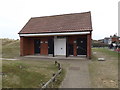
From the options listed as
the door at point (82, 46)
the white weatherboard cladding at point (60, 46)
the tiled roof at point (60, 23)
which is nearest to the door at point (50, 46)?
the white weatherboard cladding at point (60, 46)

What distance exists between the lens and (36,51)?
21.6 meters

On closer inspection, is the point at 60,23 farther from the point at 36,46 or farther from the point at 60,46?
the point at 36,46

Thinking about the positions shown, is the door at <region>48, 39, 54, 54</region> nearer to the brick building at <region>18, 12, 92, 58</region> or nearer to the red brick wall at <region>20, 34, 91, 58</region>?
the brick building at <region>18, 12, 92, 58</region>

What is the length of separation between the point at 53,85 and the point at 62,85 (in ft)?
1.41

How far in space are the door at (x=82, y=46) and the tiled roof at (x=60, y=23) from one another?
1.82m

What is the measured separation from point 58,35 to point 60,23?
273 centimetres

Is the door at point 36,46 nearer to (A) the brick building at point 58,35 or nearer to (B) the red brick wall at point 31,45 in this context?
(A) the brick building at point 58,35

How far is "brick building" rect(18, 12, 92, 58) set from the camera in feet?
59.9

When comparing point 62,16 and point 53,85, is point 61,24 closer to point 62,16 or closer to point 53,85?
point 62,16

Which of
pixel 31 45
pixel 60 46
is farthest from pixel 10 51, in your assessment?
pixel 60 46

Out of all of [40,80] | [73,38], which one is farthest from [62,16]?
[40,80]

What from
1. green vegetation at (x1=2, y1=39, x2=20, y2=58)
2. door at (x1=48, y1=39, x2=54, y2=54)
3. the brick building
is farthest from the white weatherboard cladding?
green vegetation at (x1=2, y1=39, x2=20, y2=58)

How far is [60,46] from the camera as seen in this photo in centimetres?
2003

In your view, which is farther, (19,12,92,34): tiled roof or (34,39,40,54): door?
(34,39,40,54): door
